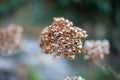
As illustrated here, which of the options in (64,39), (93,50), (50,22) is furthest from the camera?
(50,22)

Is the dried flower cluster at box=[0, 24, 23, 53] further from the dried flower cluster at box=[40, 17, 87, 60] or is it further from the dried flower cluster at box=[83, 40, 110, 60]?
the dried flower cluster at box=[40, 17, 87, 60]

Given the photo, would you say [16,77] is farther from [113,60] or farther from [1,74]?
[113,60]

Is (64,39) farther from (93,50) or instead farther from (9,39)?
(9,39)

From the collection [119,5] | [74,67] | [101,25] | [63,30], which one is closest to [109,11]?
[119,5]

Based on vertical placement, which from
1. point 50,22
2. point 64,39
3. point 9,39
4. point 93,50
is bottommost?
point 64,39

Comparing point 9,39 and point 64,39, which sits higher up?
point 9,39

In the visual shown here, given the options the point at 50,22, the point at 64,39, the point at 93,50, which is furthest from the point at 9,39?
the point at 50,22
